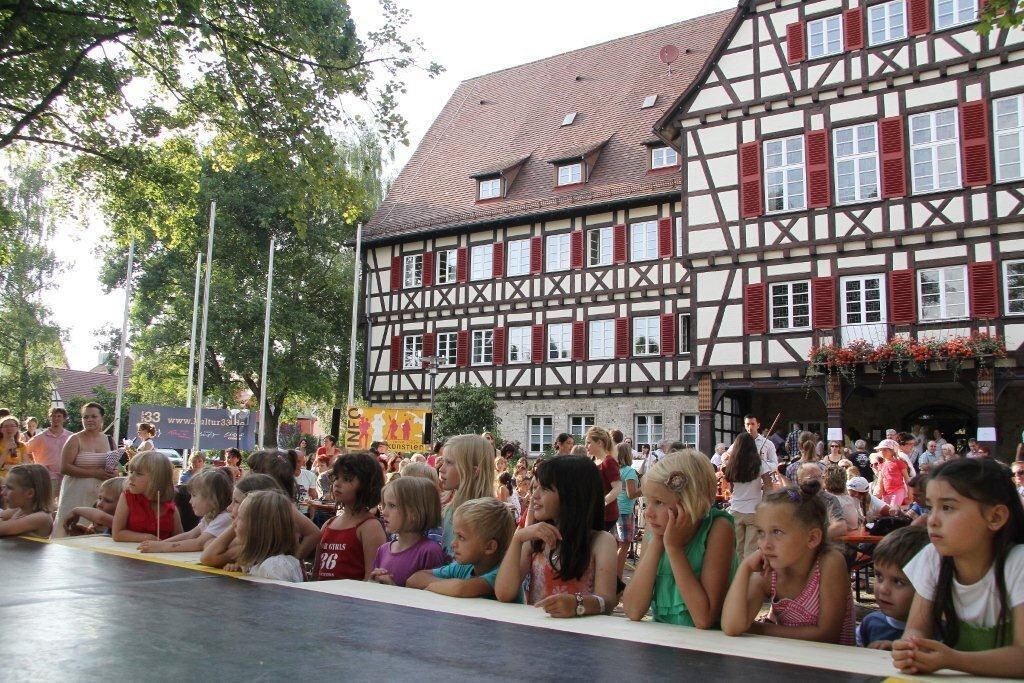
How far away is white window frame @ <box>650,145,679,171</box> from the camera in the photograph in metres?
27.2

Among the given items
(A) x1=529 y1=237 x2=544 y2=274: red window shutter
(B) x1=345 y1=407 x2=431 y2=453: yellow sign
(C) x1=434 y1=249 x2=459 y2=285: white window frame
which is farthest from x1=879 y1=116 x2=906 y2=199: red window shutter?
(C) x1=434 y1=249 x2=459 y2=285: white window frame

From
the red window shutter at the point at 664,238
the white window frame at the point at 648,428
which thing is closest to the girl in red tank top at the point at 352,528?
the white window frame at the point at 648,428

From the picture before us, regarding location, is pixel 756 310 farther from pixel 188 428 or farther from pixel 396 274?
pixel 188 428

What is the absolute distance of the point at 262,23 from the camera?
1110 cm

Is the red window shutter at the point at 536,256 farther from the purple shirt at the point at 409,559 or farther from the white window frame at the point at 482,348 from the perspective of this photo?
the purple shirt at the point at 409,559

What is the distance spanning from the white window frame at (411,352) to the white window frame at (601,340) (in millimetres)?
6366

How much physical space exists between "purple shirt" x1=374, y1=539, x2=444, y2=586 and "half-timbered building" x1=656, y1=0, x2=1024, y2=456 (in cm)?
1773

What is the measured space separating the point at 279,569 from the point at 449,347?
2634cm

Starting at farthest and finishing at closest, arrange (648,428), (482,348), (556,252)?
(482,348), (556,252), (648,428)

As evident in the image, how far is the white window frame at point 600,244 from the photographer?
91.1 feet

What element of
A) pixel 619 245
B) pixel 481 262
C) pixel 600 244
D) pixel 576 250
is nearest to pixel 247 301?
pixel 481 262

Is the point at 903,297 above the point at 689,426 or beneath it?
above

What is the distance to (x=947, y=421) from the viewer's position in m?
22.8

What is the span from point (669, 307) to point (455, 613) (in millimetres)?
24196
